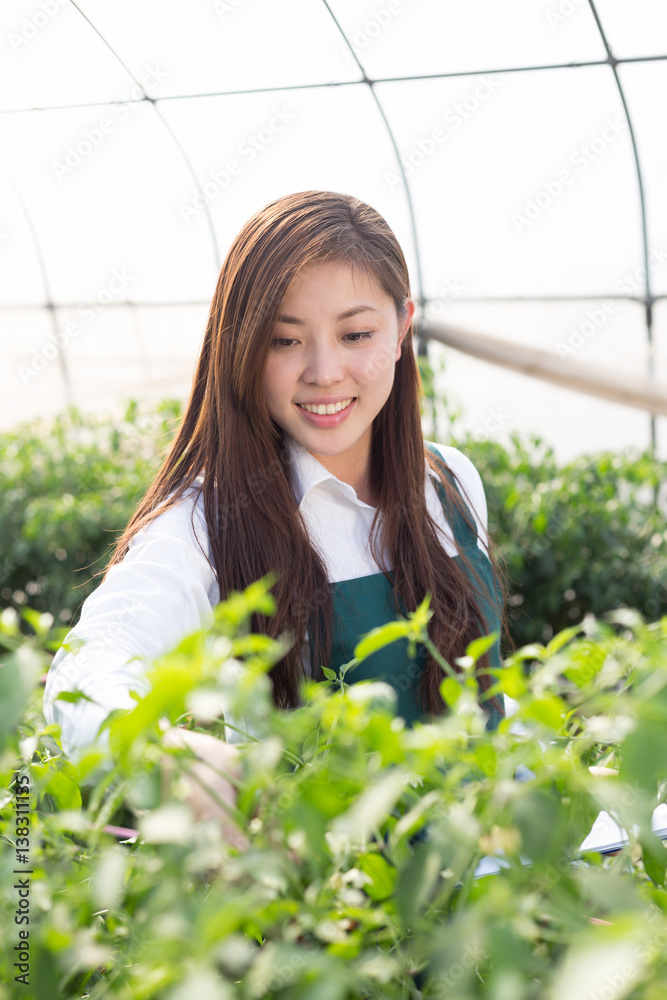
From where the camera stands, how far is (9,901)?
0.38 m

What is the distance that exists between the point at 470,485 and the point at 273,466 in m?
0.52

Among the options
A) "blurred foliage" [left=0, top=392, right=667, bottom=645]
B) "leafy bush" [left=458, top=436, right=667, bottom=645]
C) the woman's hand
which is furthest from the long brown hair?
"leafy bush" [left=458, top=436, right=667, bottom=645]

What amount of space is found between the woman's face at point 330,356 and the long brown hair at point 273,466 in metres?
0.02

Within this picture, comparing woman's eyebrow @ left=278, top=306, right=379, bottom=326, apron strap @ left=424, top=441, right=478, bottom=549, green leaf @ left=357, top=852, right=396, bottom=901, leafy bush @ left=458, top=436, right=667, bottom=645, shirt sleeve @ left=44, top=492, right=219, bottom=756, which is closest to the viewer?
green leaf @ left=357, top=852, right=396, bottom=901

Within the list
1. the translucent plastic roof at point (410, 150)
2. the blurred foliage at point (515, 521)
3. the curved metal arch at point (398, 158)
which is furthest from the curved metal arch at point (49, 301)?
the curved metal arch at point (398, 158)

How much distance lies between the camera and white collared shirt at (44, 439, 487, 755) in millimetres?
665

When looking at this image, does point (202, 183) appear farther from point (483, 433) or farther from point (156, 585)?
point (156, 585)

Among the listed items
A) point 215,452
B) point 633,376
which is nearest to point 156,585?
point 215,452

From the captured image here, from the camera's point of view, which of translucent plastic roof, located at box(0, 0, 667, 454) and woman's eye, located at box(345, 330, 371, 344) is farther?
translucent plastic roof, located at box(0, 0, 667, 454)

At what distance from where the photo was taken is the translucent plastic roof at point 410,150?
Answer: 3619 millimetres

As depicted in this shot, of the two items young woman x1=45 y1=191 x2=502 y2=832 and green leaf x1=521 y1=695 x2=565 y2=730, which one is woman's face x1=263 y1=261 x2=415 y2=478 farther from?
green leaf x1=521 y1=695 x2=565 y2=730

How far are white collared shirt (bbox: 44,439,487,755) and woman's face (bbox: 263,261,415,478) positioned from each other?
0.36 feet

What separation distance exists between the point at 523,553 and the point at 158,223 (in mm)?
3683

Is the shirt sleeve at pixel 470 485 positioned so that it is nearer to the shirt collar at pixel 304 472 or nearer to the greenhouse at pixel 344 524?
the greenhouse at pixel 344 524
